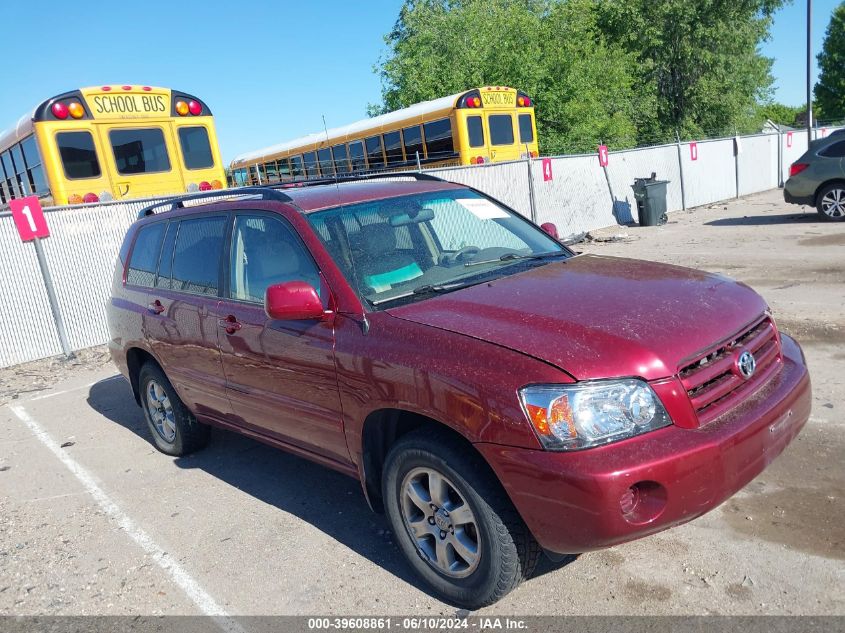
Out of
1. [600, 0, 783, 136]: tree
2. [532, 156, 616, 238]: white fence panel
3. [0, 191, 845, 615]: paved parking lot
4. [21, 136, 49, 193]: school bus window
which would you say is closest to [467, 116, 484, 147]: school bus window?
[532, 156, 616, 238]: white fence panel

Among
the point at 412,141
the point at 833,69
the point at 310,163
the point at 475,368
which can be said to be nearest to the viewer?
the point at 475,368

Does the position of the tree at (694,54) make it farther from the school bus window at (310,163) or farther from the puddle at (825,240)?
the puddle at (825,240)

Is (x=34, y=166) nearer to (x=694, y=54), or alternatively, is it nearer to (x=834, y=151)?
(x=834, y=151)

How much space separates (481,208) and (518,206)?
11580mm

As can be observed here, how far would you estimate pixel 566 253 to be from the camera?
417cm

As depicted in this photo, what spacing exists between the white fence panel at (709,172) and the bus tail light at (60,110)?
54.5 feet

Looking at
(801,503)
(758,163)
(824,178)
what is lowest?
(801,503)

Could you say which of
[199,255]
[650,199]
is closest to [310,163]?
[650,199]

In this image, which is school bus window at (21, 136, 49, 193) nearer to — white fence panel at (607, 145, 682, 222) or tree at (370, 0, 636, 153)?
white fence panel at (607, 145, 682, 222)

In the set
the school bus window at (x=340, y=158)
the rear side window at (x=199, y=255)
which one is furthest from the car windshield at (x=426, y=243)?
the school bus window at (x=340, y=158)

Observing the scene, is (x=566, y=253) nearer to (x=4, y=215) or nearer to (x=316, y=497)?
(x=316, y=497)

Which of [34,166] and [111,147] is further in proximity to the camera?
[111,147]

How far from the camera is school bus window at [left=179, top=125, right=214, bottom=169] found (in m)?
12.3

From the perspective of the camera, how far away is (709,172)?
21.9 m
